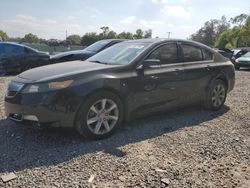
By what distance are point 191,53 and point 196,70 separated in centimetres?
38

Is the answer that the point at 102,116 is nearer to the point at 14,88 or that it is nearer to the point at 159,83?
the point at 159,83

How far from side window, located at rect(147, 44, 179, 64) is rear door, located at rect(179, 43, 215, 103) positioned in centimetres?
20

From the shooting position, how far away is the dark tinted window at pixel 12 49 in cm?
1216

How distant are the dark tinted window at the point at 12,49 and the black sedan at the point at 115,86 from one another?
302 inches

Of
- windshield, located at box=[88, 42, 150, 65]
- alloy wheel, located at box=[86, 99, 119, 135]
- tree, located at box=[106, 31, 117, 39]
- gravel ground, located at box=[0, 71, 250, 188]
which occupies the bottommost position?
gravel ground, located at box=[0, 71, 250, 188]

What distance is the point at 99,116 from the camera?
4.59 m

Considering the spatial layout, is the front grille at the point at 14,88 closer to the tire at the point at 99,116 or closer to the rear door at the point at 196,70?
the tire at the point at 99,116

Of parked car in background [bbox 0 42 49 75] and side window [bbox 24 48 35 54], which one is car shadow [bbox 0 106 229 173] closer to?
parked car in background [bbox 0 42 49 75]

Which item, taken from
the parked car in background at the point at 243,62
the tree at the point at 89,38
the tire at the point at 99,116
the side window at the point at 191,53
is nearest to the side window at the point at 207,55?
the side window at the point at 191,53

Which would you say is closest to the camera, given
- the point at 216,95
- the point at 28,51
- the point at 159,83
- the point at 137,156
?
the point at 137,156

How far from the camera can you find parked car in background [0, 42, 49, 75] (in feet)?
39.2

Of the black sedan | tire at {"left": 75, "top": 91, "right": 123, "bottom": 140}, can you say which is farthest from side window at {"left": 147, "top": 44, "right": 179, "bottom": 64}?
tire at {"left": 75, "top": 91, "right": 123, "bottom": 140}

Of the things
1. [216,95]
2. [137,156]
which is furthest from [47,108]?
[216,95]

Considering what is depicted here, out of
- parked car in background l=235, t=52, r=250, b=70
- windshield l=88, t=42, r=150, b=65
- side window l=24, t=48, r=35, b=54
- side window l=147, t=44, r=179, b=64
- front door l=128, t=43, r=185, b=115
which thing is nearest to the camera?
front door l=128, t=43, r=185, b=115
